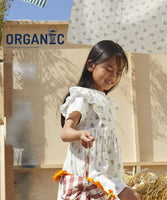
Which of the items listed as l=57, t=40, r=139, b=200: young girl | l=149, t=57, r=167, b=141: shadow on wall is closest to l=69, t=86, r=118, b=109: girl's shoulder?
l=57, t=40, r=139, b=200: young girl

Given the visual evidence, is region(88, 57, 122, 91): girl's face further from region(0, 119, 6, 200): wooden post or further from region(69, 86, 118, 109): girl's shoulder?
region(0, 119, 6, 200): wooden post

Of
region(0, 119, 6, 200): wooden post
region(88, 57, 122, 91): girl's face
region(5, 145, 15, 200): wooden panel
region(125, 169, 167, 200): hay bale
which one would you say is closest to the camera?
region(88, 57, 122, 91): girl's face

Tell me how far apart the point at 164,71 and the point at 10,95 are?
6.24ft

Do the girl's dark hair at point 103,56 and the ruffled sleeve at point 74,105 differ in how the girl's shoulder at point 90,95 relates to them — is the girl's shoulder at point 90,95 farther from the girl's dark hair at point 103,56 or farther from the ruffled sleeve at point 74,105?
the girl's dark hair at point 103,56

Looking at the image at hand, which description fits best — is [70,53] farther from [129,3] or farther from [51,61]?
[129,3]

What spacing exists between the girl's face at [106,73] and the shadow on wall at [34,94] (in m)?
2.68

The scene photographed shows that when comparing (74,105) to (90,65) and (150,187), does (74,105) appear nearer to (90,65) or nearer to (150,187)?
(90,65)

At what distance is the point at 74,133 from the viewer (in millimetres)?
1909

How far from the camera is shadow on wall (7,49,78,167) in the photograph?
480cm

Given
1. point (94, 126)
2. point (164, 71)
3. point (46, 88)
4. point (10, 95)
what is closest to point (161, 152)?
point (164, 71)

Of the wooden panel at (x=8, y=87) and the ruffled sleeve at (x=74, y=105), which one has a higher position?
the wooden panel at (x=8, y=87)

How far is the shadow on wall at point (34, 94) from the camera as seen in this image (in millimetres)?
4801

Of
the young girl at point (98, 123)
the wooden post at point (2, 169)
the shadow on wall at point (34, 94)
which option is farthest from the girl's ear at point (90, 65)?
the shadow on wall at point (34, 94)

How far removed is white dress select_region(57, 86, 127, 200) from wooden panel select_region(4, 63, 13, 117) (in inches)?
98.3
